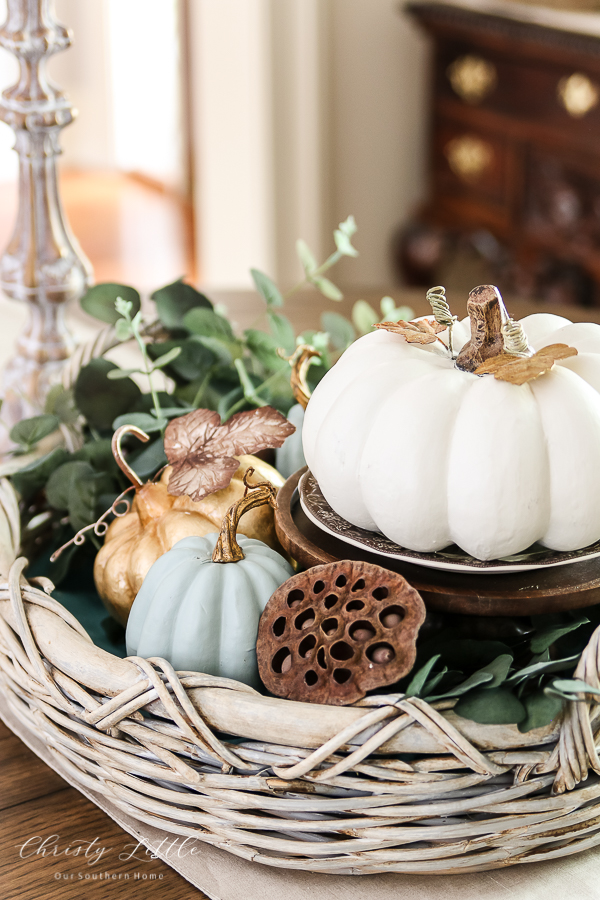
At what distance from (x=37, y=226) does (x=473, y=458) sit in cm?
62

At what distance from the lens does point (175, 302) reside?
2.83 ft

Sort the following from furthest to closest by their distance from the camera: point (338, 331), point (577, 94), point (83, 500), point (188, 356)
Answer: point (577, 94)
point (338, 331)
point (188, 356)
point (83, 500)

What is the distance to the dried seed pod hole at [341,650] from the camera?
1.60ft

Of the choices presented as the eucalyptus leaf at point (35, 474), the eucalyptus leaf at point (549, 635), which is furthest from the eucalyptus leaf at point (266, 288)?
the eucalyptus leaf at point (549, 635)

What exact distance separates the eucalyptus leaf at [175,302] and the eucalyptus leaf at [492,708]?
0.49 m

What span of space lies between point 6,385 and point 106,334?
217 mm

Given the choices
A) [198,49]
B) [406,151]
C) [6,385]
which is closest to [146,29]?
[198,49]

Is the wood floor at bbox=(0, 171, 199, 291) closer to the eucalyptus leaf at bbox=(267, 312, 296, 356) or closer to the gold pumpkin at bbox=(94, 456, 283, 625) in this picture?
the eucalyptus leaf at bbox=(267, 312, 296, 356)

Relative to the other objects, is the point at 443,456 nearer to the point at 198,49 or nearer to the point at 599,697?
the point at 599,697

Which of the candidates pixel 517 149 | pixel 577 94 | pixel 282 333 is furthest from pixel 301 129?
pixel 282 333

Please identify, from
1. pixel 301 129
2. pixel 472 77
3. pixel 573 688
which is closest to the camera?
pixel 573 688

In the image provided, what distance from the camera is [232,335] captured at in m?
0.85

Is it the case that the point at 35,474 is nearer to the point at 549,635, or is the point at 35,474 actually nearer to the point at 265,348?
the point at 265,348

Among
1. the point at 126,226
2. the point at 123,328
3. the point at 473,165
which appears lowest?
the point at 126,226
